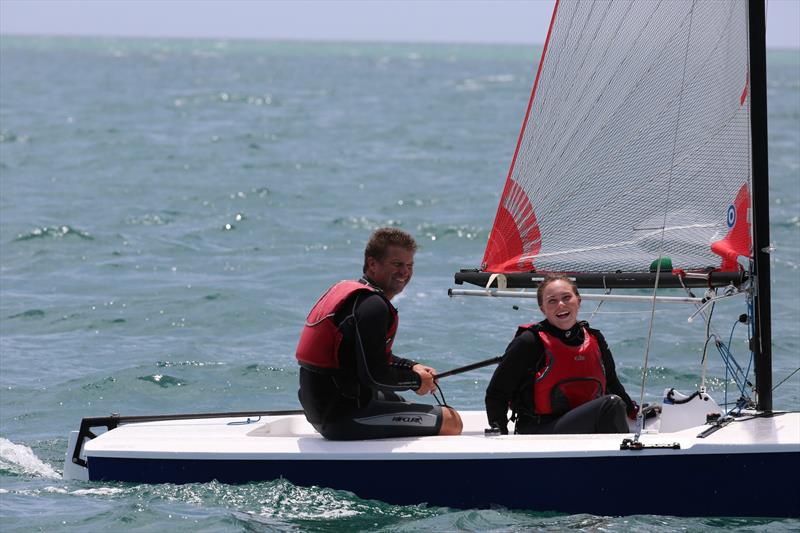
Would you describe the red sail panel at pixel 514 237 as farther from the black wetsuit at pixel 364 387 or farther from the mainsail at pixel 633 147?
the black wetsuit at pixel 364 387

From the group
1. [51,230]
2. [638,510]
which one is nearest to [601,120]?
[638,510]

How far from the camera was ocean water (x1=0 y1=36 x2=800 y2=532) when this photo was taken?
194 inches

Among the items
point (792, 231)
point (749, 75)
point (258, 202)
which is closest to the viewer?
point (749, 75)

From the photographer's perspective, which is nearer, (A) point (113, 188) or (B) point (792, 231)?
(B) point (792, 231)

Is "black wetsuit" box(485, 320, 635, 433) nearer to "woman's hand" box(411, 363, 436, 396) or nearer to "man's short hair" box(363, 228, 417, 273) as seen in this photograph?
"woman's hand" box(411, 363, 436, 396)

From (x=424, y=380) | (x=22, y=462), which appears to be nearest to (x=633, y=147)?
(x=424, y=380)

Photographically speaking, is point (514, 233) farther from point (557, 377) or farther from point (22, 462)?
point (22, 462)

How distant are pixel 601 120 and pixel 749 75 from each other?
0.75m

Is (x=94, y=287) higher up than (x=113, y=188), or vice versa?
(x=113, y=188)

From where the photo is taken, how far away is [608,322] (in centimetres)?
Result: 948

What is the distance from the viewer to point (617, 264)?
18.0 ft

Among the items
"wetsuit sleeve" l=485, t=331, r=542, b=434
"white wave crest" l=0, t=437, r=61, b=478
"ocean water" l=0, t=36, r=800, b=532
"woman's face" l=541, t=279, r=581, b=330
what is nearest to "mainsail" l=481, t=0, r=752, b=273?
"ocean water" l=0, t=36, r=800, b=532

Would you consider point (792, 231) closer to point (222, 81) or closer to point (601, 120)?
point (601, 120)

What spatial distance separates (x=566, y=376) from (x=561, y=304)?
0.95ft
